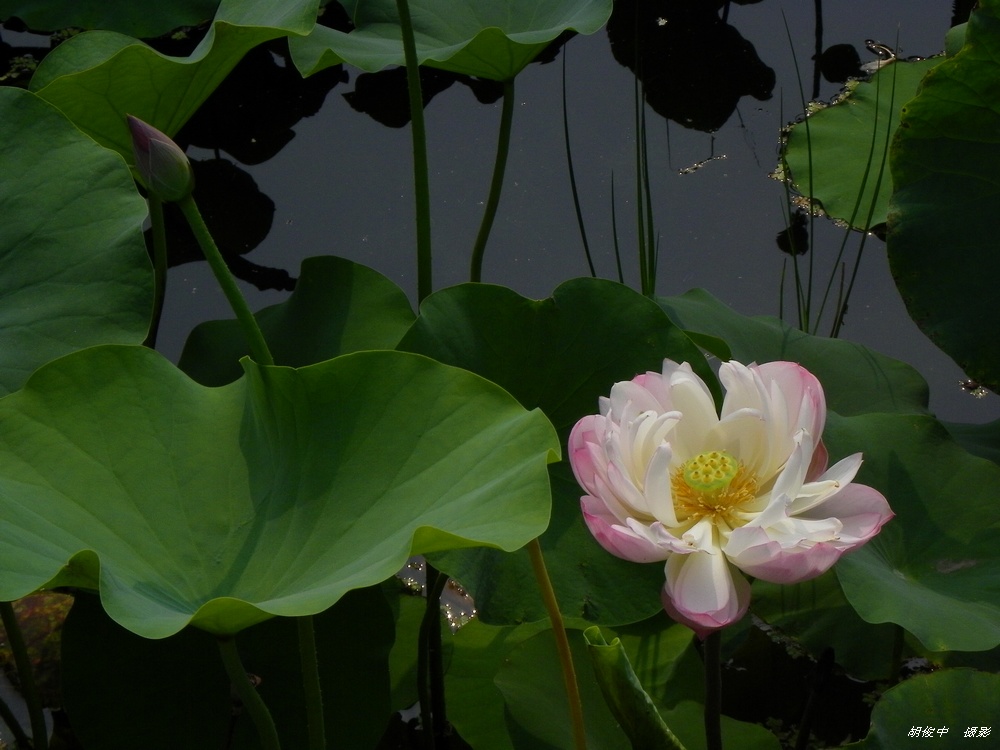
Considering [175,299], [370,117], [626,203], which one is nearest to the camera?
[175,299]

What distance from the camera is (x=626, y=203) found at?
2.07m

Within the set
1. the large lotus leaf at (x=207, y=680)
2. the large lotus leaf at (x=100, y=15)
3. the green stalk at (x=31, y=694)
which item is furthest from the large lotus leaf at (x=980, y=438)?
the large lotus leaf at (x=100, y=15)

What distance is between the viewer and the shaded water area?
1.92m

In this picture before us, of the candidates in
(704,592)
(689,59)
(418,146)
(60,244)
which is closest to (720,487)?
(704,592)

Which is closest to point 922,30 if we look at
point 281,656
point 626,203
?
point 626,203

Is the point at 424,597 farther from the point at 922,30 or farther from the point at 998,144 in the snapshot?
the point at 922,30

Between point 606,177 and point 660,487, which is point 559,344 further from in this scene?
point 606,177

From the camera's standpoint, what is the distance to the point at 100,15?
2.16 meters

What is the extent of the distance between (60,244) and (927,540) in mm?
1069

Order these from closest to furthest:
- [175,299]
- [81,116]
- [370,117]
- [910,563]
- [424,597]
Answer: [910,563] < [81,116] < [424,597] < [175,299] < [370,117]

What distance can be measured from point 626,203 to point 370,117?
676 mm

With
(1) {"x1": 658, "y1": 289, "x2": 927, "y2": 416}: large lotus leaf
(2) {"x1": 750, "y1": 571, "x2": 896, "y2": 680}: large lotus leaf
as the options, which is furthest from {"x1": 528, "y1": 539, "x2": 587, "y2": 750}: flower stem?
(1) {"x1": 658, "y1": 289, "x2": 927, "y2": 416}: large lotus leaf

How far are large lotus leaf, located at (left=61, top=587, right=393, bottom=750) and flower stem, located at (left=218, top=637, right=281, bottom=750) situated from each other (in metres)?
0.23

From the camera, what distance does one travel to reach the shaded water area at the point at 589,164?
1.92 m
